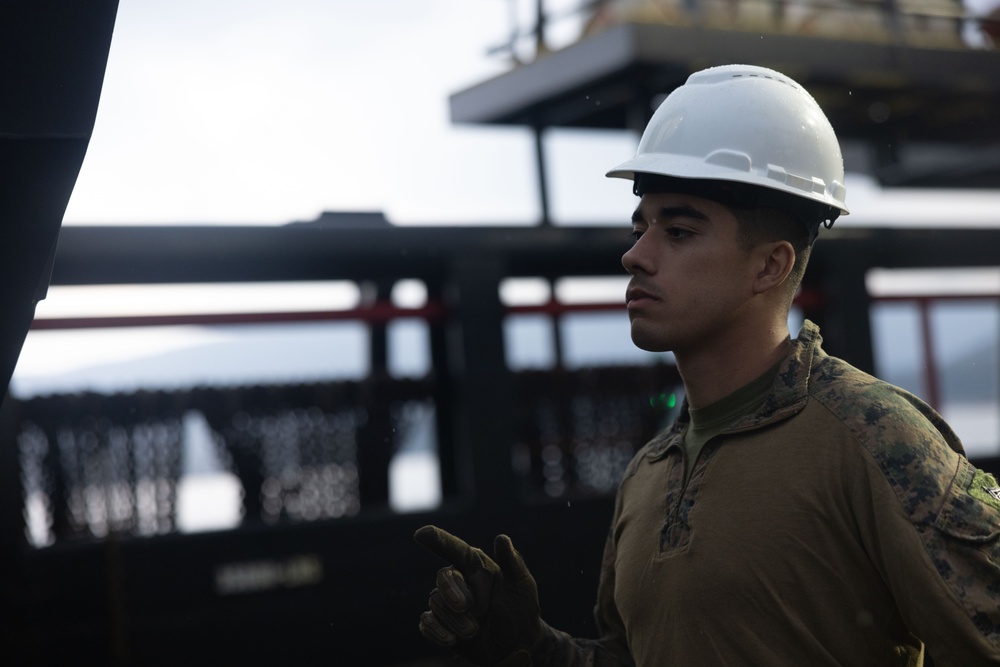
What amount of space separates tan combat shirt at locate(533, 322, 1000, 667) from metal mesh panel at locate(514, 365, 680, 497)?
285cm

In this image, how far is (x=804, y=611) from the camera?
1.66m

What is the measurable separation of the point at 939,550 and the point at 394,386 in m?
3.27

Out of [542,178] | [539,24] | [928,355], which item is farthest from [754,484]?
[928,355]

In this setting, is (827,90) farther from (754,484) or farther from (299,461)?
(754,484)

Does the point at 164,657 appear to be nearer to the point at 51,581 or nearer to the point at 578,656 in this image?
the point at 51,581

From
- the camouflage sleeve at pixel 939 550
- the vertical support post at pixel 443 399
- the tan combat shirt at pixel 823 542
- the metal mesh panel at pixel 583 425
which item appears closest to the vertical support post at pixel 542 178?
the vertical support post at pixel 443 399

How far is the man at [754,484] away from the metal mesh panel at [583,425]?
258 centimetres

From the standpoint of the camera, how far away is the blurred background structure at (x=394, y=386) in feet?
13.6

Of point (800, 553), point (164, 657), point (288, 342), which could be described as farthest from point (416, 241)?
point (800, 553)

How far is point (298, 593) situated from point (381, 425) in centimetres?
72

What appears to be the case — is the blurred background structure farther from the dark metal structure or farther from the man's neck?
the man's neck

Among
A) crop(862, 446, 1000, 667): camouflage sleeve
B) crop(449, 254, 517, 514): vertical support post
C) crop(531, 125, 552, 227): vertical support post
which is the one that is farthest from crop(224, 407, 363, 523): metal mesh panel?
crop(862, 446, 1000, 667): camouflage sleeve

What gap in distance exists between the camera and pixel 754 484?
1.74 metres

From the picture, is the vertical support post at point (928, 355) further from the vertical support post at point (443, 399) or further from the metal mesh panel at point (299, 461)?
the metal mesh panel at point (299, 461)
